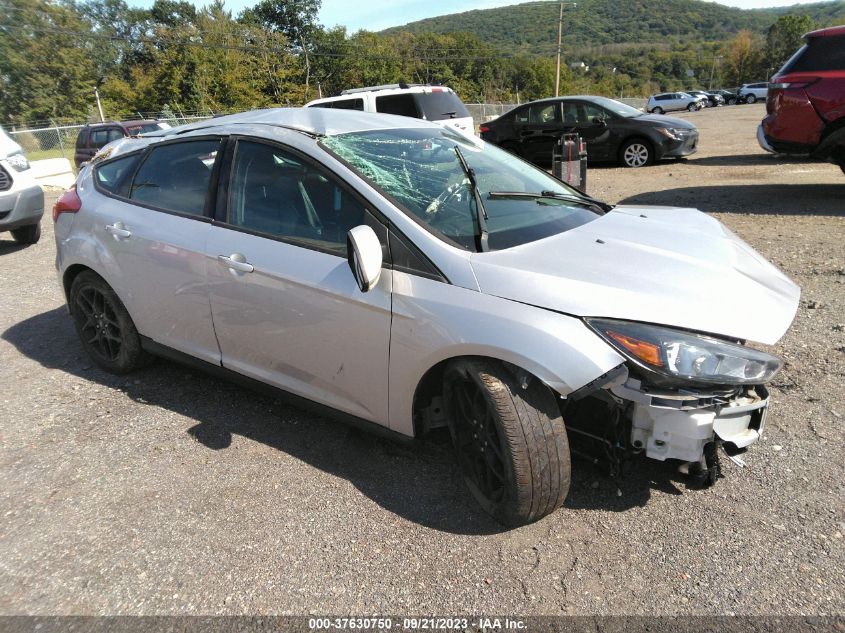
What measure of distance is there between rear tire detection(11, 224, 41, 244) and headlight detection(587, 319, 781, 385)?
9050mm

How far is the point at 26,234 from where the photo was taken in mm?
8617

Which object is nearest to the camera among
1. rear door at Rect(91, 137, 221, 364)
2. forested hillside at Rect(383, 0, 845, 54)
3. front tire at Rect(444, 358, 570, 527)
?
front tire at Rect(444, 358, 570, 527)

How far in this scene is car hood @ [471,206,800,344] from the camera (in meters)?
2.25

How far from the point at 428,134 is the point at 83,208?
2.41 m

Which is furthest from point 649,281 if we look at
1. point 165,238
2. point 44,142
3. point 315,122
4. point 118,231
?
point 44,142

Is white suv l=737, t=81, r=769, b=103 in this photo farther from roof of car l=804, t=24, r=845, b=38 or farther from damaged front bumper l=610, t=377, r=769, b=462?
damaged front bumper l=610, t=377, r=769, b=462

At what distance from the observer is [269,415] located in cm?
358

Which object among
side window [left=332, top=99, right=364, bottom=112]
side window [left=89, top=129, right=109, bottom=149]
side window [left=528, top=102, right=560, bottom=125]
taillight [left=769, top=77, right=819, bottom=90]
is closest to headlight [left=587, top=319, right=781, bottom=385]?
taillight [left=769, top=77, right=819, bottom=90]

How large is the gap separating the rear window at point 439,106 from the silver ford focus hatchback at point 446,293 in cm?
736

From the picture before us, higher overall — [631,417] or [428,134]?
[428,134]

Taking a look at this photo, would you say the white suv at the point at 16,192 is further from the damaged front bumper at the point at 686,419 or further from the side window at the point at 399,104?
the damaged front bumper at the point at 686,419

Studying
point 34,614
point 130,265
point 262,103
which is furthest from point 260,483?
point 262,103

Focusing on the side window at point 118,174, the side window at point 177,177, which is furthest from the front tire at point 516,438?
the side window at point 118,174

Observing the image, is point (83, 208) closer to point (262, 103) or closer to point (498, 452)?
point (498, 452)
